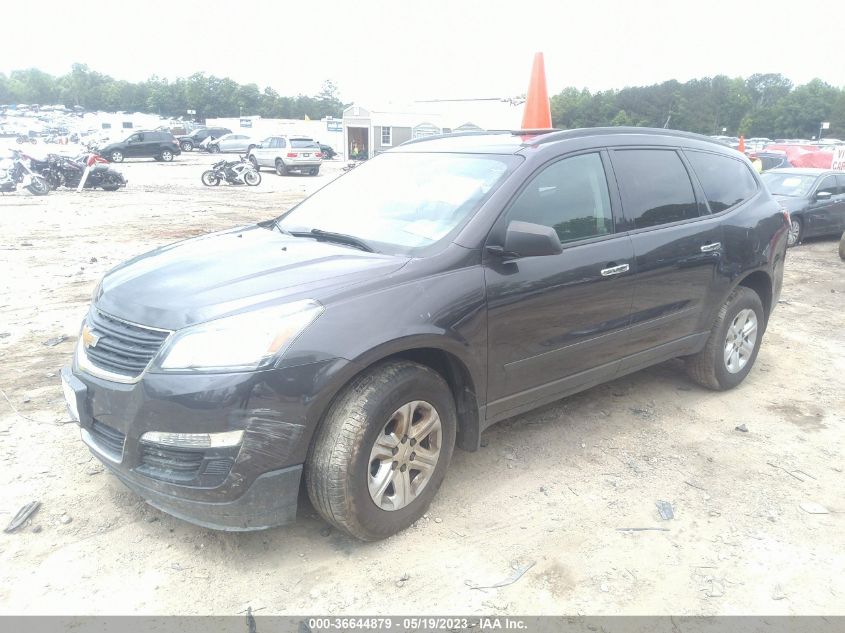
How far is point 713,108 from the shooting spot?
287ft

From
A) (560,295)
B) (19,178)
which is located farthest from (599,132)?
(19,178)

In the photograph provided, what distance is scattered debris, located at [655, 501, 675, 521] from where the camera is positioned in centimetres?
327

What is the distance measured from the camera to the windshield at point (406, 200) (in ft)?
10.9

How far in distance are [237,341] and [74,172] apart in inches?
797

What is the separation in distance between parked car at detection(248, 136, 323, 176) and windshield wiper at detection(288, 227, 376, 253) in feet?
88.1

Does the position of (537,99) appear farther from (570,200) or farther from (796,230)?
(796,230)

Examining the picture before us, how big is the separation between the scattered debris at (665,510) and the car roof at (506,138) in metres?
2.06

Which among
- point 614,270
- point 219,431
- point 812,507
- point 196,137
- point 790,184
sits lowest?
point 812,507

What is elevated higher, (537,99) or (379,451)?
(537,99)

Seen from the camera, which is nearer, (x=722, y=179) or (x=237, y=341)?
(x=237, y=341)

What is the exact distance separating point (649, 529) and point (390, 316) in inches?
66.8

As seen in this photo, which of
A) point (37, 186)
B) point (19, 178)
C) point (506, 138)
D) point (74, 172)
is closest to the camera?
point (506, 138)
